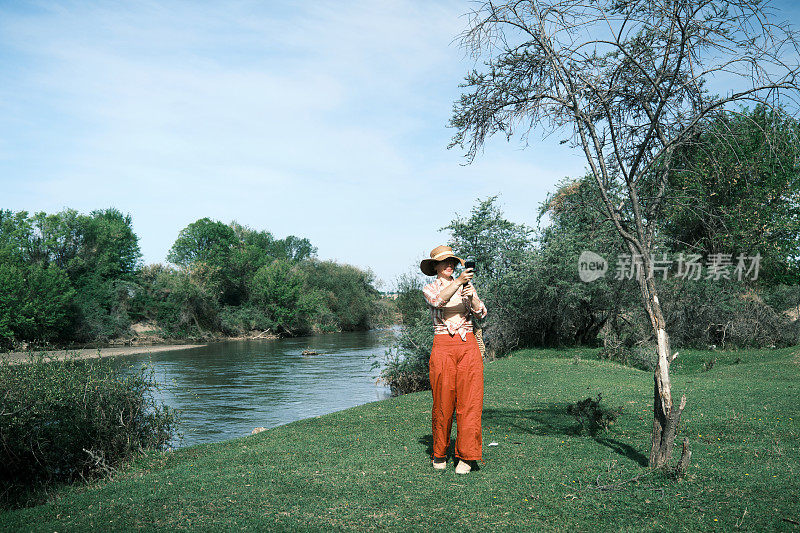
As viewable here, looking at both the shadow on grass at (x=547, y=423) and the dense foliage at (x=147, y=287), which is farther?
the dense foliage at (x=147, y=287)

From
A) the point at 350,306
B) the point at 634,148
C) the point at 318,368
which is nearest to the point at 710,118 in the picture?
the point at 634,148

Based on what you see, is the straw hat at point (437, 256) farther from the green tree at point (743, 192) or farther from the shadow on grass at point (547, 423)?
the shadow on grass at point (547, 423)

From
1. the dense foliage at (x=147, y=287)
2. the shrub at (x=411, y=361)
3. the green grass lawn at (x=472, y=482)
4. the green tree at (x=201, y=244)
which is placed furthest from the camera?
the green tree at (x=201, y=244)

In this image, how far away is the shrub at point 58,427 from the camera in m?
7.67

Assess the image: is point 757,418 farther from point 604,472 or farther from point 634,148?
point 634,148

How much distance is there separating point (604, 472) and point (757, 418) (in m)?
4.15

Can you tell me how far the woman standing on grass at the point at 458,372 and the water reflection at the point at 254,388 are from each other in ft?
19.7

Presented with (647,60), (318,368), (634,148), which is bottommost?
(318,368)

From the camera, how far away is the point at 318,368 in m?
27.0

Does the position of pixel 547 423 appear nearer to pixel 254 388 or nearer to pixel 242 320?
pixel 254 388

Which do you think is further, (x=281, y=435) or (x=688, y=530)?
(x=281, y=435)

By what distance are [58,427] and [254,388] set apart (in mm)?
13110

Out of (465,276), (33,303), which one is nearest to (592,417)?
(465,276)

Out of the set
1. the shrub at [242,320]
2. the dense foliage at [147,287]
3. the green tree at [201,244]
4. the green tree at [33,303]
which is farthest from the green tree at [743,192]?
the green tree at [201,244]
